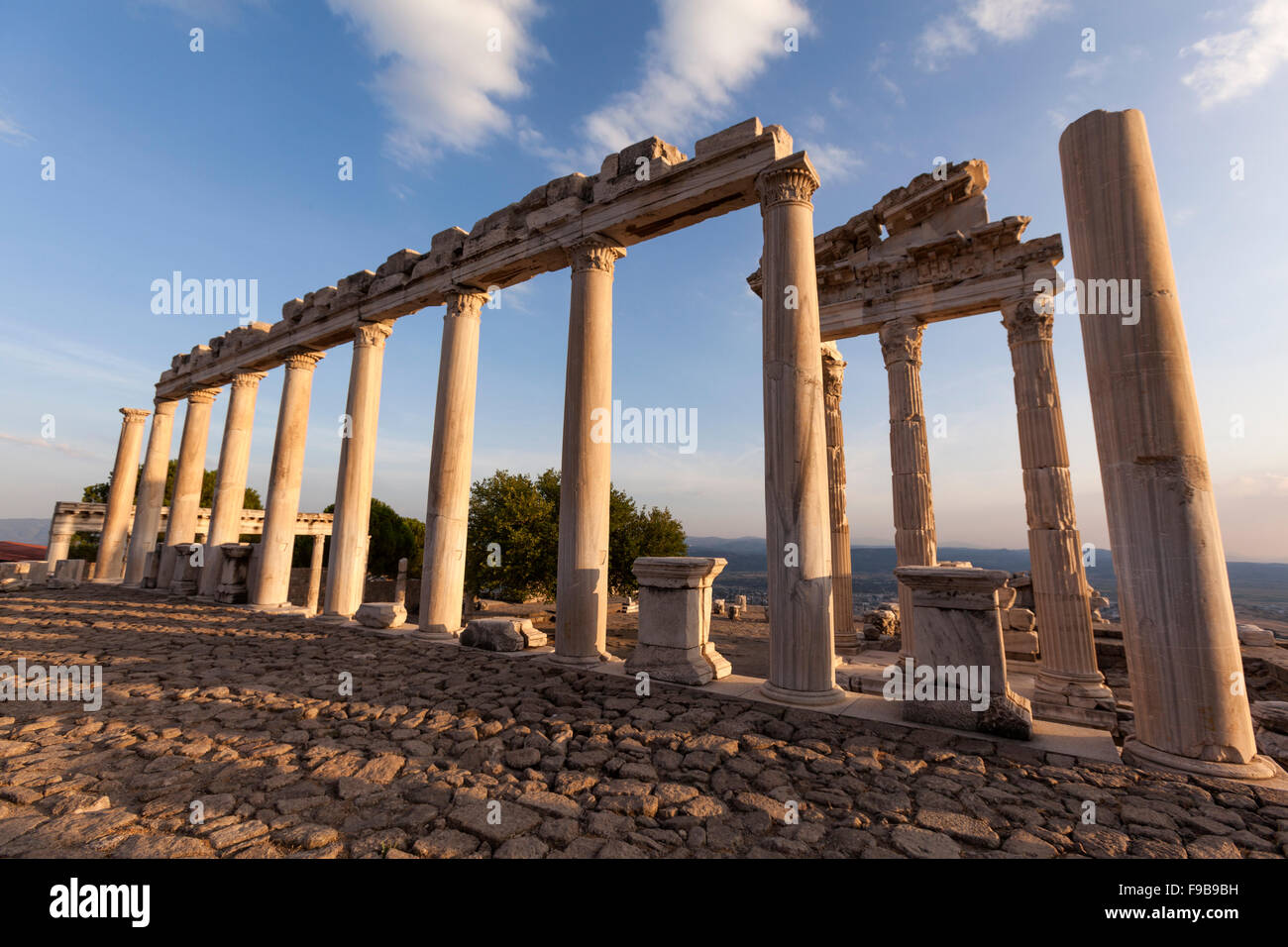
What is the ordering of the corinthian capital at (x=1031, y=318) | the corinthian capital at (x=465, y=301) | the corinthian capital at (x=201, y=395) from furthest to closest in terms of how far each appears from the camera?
the corinthian capital at (x=201, y=395) < the corinthian capital at (x=465, y=301) < the corinthian capital at (x=1031, y=318)

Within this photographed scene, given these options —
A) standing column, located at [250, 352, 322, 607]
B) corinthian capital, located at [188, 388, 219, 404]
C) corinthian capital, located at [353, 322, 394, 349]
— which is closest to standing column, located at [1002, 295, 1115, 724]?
corinthian capital, located at [353, 322, 394, 349]

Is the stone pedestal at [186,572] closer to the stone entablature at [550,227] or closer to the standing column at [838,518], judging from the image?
the stone entablature at [550,227]

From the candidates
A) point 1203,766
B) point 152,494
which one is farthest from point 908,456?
point 152,494

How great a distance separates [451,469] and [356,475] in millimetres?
3580

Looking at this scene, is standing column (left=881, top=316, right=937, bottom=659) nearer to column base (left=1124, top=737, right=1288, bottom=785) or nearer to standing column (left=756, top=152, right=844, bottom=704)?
standing column (left=756, top=152, right=844, bottom=704)

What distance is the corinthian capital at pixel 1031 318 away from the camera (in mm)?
11641

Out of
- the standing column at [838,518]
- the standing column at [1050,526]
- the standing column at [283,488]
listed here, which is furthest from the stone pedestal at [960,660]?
the standing column at [283,488]

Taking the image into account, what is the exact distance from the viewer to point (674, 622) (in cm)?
852

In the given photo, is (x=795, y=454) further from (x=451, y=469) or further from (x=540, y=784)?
(x=451, y=469)

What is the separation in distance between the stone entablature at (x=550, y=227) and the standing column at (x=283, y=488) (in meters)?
1.27

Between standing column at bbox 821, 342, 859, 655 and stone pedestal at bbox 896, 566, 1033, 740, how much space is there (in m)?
6.77
